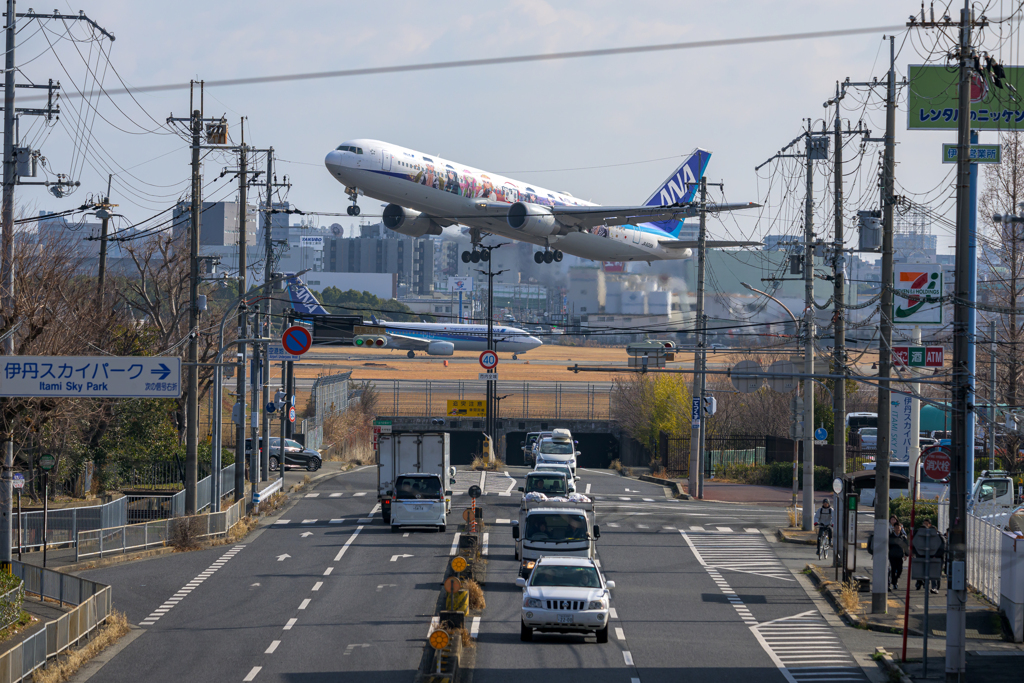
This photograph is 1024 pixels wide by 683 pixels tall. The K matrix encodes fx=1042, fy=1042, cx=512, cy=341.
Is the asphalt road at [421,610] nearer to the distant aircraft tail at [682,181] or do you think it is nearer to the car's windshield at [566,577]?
the car's windshield at [566,577]

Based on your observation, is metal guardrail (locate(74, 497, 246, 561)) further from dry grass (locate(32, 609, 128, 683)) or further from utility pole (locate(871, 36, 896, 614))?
utility pole (locate(871, 36, 896, 614))

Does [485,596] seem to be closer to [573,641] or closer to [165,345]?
[573,641]

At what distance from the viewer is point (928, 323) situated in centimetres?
3812

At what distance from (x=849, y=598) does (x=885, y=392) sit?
511cm

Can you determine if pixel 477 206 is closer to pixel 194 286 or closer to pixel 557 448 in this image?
pixel 557 448

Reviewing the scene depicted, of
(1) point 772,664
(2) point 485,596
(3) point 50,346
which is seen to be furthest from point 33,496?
(1) point 772,664

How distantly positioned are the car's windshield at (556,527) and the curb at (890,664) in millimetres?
8294

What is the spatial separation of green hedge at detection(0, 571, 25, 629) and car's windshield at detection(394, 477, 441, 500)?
1444cm

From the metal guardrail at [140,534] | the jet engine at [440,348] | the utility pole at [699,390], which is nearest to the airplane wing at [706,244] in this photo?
the utility pole at [699,390]

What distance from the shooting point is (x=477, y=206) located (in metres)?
49.3

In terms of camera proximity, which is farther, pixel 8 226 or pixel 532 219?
pixel 532 219

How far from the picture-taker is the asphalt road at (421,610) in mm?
19672

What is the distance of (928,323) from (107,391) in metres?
29.2

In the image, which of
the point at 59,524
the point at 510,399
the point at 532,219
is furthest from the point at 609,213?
the point at 510,399
